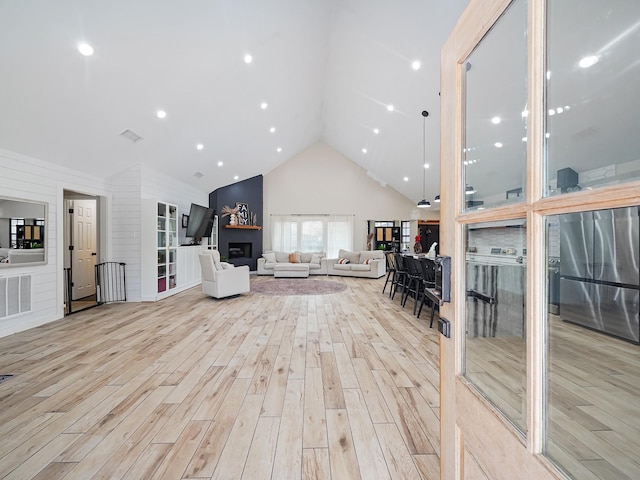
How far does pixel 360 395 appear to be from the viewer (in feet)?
7.86

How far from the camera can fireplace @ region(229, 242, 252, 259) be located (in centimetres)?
1057

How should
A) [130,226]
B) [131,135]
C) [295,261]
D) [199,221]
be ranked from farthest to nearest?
1. [295,261]
2. [199,221]
3. [130,226]
4. [131,135]

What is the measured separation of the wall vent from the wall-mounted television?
12.1ft

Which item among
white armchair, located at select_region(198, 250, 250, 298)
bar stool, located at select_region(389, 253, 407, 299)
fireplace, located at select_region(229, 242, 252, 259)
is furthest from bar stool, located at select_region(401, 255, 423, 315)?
fireplace, located at select_region(229, 242, 252, 259)

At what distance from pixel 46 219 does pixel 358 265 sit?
723 centimetres

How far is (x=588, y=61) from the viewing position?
488 millimetres

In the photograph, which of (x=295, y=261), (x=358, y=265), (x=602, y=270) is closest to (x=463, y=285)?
(x=602, y=270)

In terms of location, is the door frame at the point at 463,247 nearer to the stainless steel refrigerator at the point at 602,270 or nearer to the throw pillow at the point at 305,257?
the stainless steel refrigerator at the point at 602,270

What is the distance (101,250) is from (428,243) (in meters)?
10.5

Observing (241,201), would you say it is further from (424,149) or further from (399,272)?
(399,272)

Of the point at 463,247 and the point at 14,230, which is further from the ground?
the point at 14,230

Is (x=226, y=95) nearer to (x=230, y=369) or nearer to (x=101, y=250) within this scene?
(x=101, y=250)

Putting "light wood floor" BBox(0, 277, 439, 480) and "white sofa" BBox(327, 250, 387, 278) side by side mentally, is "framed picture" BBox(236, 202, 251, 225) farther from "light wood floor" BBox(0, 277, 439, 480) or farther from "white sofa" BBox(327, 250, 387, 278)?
"light wood floor" BBox(0, 277, 439, 480)

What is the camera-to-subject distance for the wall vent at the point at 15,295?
3924 millimetres
